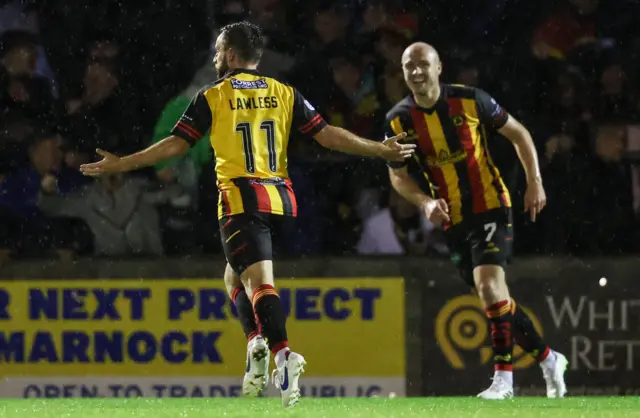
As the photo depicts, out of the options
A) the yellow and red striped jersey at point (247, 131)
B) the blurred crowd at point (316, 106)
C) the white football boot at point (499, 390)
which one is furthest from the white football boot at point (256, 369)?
the blurred crowd at point (316, 106)

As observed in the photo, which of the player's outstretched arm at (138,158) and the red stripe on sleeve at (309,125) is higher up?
the red stripe on sleeve at (309,125)

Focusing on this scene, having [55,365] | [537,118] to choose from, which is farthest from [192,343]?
[537,118]

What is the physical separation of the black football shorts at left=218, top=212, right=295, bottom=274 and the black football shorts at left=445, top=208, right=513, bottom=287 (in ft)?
5.05

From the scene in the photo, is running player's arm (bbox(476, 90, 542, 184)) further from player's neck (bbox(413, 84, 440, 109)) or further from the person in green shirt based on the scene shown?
the person in green shirt

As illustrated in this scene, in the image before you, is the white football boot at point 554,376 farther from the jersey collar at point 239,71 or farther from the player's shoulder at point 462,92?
the jersey collar at point 239,71

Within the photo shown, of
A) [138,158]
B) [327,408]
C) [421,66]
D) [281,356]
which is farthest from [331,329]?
[138,158]

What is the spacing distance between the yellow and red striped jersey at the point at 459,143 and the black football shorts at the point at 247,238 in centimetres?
151

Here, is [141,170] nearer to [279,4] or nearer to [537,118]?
[279,4]

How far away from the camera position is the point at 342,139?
5.97m

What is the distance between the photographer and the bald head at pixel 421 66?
23.1 feet

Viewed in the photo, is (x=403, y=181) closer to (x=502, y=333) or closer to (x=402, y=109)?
(x=402, y=109)

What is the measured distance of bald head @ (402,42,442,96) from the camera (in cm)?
704

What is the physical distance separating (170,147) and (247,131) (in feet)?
1.15

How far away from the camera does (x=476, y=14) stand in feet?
30.9
